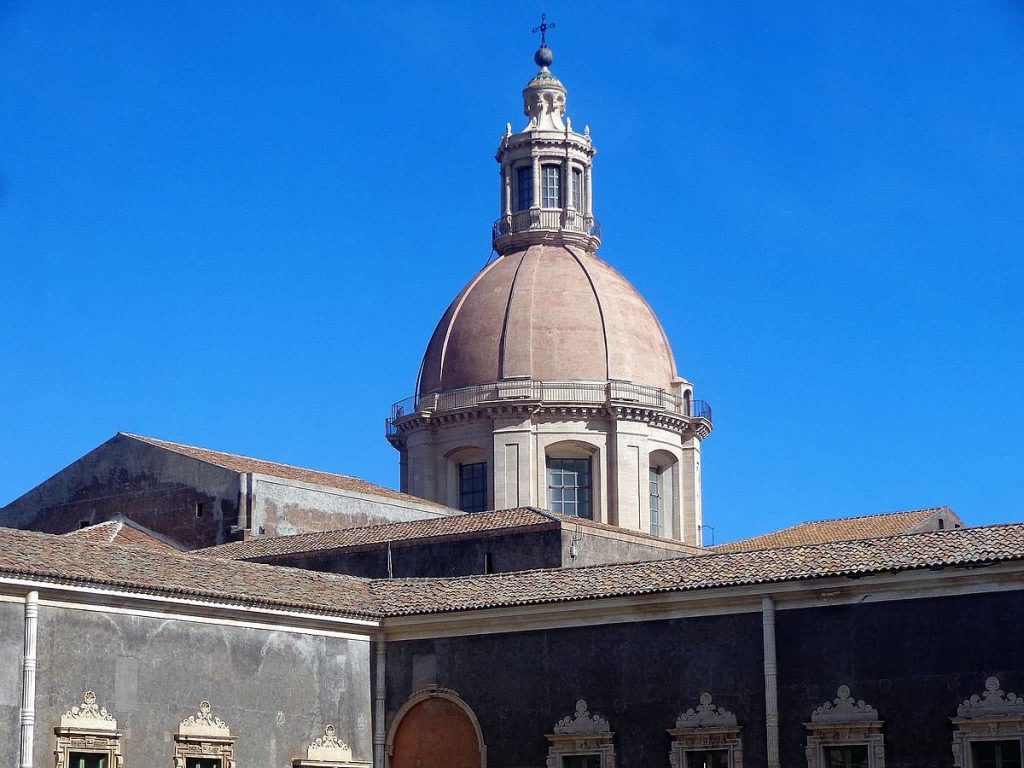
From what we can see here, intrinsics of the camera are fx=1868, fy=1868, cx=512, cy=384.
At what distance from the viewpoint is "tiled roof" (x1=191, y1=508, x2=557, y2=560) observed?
3519 centimetres

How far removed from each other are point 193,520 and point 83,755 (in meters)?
15.1

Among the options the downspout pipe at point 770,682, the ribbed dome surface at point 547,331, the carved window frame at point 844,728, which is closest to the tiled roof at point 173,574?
the downspout pipe at point 770,682

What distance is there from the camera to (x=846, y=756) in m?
23.5

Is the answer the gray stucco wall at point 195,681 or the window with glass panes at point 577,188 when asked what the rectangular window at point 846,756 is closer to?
the gray stucco wall at point 195,681

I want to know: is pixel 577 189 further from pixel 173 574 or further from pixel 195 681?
pixel 195 681

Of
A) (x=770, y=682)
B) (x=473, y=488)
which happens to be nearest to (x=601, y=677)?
(x=770, y=682)

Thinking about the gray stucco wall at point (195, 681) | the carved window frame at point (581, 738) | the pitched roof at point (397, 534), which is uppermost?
the pitched roof at point (397, 534)

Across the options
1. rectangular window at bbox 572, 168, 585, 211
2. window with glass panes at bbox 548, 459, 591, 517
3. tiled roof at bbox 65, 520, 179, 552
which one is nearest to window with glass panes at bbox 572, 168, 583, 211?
rectangular window at bbox 572, 168, 585, 211

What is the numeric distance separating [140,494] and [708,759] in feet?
59.1

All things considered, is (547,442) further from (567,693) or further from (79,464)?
(567,693)

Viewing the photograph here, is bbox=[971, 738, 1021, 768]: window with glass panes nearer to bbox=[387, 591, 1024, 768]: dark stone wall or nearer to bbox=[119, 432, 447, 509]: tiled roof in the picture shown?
bbox=[387, 591, 1024, 768]: dark stone wall

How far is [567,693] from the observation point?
26.0 m

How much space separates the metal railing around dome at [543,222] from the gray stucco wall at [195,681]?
75.4 feet

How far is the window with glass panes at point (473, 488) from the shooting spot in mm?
45219
